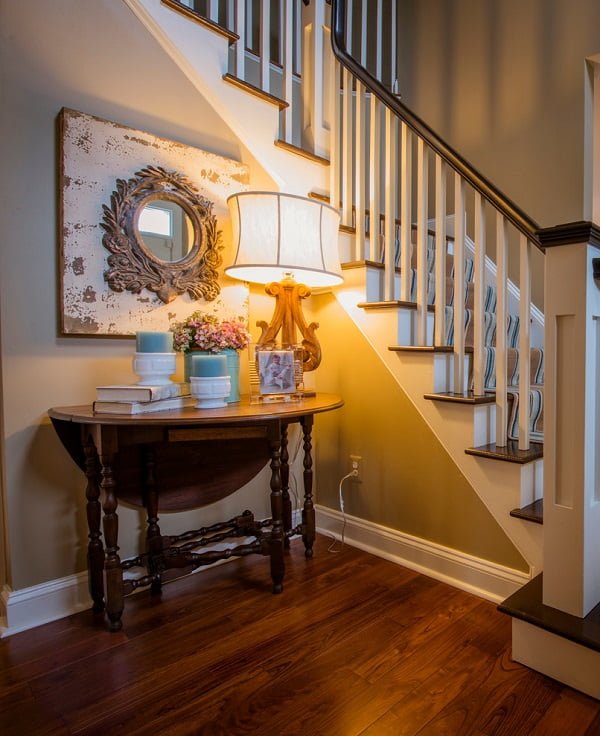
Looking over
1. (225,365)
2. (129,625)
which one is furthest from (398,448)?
(129,625)

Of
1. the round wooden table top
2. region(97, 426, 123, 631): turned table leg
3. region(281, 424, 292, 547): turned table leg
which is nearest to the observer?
the round wooden table top

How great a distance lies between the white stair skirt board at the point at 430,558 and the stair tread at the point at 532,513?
0.24 m

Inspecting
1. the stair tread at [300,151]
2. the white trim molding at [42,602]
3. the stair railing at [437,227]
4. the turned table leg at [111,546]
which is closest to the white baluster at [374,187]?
the stair railing at [437,227]

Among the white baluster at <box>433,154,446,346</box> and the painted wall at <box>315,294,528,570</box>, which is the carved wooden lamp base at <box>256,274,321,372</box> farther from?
the white baluster at <box>433,154,446,346</box>

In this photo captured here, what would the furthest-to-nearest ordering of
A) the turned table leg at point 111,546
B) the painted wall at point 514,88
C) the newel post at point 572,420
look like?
the painted wall at point 514,88, the turned table leg at point 111,546, the newel post at point 572,420

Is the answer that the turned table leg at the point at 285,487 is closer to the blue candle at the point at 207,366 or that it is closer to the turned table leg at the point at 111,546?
the blue candle at the point at 207,366

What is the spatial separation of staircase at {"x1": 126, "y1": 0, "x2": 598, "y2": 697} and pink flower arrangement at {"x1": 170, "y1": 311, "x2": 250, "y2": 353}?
2.19 feet

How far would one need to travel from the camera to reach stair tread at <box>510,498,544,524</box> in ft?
5.06

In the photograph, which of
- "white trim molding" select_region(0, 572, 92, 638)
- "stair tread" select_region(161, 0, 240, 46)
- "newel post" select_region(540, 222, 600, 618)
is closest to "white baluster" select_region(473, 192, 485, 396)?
"newel post" select_region(540, 222, 600, 618)

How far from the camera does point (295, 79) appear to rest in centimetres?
336

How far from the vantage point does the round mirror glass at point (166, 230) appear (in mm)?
1809

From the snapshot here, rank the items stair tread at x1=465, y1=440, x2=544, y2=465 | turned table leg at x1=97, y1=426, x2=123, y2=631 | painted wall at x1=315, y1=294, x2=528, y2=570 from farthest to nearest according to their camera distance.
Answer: painted wall at x1=315, y1=294, x2=528, y2=570, stair tread at x1=465, y1=440, x2=544, y2=465, turned table leg at x1=97, y1=426, x2=123, y2=631

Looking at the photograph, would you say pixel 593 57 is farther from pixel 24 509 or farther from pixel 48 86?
pixel 24 509

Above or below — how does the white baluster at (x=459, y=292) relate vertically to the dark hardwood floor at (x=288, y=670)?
above
